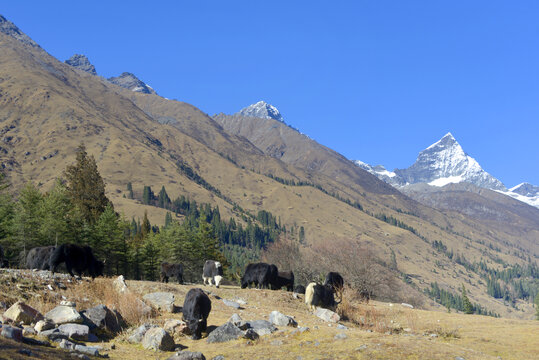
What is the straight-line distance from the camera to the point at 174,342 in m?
15.4

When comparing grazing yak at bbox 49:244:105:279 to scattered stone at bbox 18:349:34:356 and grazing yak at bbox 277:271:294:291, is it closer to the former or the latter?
scattered stone at bbox 18:349:34:356

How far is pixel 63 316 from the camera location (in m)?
15.2

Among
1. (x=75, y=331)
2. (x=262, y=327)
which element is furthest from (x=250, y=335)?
(x=75, y=331)

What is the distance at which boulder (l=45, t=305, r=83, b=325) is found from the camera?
49.6 feet

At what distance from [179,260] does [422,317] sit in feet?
134

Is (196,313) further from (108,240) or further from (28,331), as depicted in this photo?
(108,240)

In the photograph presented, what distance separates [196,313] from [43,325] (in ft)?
16.9

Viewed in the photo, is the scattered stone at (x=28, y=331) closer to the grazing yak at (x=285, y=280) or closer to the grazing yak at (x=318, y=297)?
the grazing yak at (x=318, y=297)

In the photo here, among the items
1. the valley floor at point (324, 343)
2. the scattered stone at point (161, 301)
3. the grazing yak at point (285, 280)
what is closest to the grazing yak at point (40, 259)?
the valley floor at point (324, 343)

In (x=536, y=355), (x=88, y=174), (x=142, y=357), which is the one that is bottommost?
(x=142, y=357)

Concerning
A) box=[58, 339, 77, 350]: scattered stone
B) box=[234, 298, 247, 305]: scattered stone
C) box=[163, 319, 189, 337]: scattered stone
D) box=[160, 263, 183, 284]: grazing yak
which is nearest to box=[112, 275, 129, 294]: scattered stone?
box=[163, 319, 189, 337]: scattered stone

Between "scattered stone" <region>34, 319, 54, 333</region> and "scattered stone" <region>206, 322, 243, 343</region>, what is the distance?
5.21 meters

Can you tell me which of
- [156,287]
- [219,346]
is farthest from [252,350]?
[156,287]

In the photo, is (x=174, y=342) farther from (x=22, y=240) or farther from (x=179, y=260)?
(x=179, y=260)
